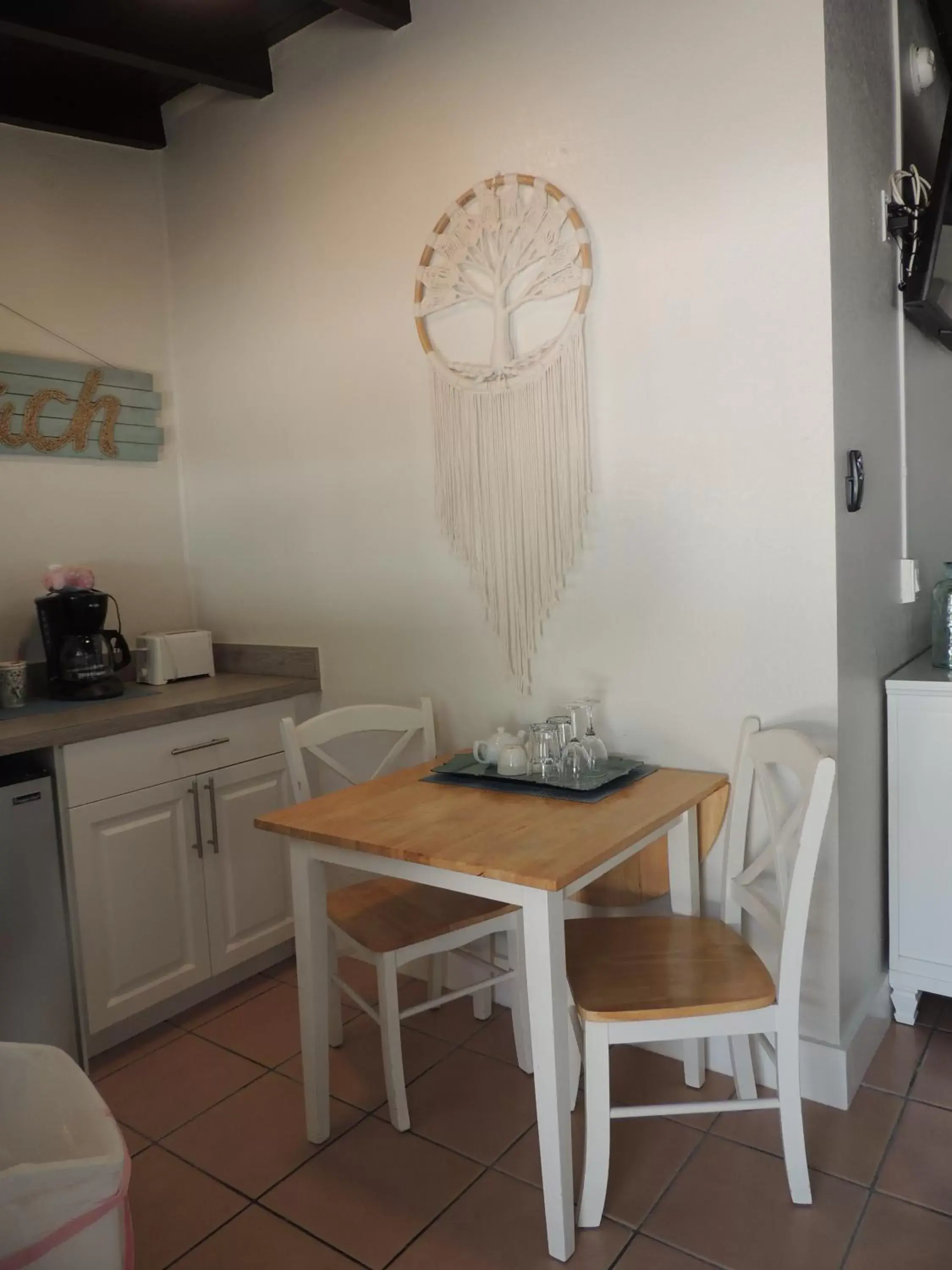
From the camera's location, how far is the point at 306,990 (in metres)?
1.83

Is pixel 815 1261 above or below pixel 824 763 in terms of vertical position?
below

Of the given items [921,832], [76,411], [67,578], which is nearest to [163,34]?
[76,411]

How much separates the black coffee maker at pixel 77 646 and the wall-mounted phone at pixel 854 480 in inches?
74.8

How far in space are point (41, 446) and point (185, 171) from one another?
39.8 inches

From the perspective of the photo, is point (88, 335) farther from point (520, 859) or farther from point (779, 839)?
point (779, 839)

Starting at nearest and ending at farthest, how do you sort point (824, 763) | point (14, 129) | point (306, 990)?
point (824, 763) < point (306, 990) < point (14, 129)

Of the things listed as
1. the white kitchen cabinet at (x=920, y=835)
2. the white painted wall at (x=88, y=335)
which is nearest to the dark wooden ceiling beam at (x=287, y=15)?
the white painted wall at (x=88, y=335)

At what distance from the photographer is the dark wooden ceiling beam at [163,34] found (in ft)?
6.84

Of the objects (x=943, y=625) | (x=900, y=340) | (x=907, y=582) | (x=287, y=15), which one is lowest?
(x=943, y=625)

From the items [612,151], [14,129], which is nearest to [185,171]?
[14,129]

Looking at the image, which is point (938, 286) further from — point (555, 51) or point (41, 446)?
point (41, 446)

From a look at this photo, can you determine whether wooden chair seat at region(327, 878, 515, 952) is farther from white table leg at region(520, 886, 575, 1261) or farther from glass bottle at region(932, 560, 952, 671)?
glass bottle at region(932, 560, 952, 671)

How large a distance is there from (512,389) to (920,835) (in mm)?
1412

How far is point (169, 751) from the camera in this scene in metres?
2.35
